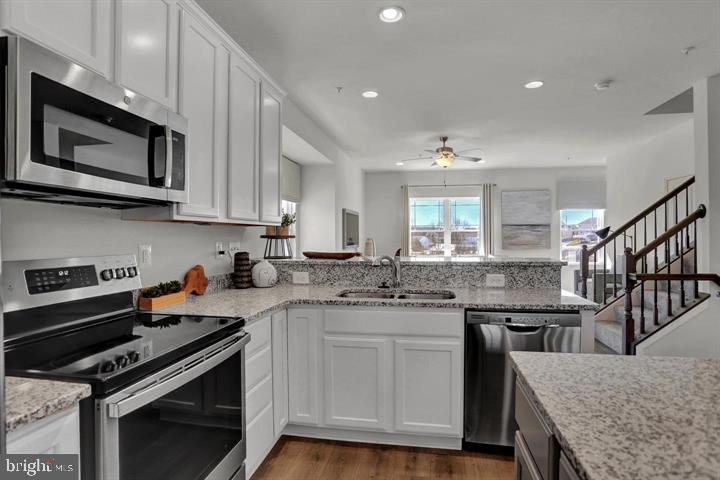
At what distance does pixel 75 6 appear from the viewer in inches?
50.7

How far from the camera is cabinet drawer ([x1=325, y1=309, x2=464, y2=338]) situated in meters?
2.24

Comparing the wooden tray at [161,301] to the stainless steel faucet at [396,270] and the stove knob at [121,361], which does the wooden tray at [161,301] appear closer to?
the stove knob at [121,361]

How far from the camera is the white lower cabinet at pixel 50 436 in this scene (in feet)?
2.85

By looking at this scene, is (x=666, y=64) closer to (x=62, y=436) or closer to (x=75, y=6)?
(x=75, y=6)

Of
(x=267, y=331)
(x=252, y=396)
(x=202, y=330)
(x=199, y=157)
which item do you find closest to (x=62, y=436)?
(x=202, y=330)

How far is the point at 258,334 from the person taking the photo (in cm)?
203

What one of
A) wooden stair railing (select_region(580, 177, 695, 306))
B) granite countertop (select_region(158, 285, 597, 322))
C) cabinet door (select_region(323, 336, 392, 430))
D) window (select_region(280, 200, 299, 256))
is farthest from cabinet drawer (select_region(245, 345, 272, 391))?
wooden stair railing (select_region(580, 177, 695, 306))

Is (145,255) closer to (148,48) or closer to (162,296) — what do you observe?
(162,296)

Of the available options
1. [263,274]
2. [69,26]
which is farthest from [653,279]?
[69,26]

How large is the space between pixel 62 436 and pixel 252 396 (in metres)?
1.03

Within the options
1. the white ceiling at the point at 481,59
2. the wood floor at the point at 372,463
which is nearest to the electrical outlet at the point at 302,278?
the wood floor at the point at 372,463

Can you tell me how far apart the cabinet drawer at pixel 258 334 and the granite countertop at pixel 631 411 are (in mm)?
1267

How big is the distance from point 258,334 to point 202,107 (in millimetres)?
1179

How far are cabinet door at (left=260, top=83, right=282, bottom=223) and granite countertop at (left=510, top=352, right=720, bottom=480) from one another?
195cm
